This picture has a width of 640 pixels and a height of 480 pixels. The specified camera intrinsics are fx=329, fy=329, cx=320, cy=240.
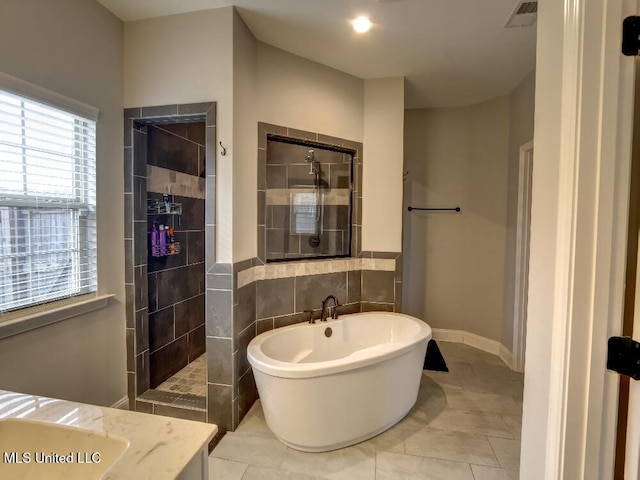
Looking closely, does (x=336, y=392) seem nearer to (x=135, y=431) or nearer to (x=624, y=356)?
(x=135, y=431)

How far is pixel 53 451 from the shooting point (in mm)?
853

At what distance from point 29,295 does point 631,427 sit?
2441 mm

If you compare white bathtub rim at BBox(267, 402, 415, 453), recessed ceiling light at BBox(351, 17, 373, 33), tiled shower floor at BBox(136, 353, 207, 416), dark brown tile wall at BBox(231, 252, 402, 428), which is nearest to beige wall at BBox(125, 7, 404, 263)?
dark brown tile wall at BBox(231, 252, 402, 428)

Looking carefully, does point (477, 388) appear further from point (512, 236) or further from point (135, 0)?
point (135, 0)

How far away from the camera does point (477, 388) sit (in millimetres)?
2816

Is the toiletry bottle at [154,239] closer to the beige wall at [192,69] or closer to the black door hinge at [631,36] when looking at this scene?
the beige wall at [192,69]

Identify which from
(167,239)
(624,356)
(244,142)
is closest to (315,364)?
(624,356)

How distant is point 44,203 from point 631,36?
244cm

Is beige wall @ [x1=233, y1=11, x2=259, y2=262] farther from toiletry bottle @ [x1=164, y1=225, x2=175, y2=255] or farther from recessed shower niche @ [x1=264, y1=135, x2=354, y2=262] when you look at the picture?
toiletry bottle @ [x1=164, y1=225, x2=175, y2=255]

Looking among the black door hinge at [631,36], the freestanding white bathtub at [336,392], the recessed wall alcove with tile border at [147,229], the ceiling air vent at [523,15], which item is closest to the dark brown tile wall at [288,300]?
the freestanding white bathtub at [336,392]

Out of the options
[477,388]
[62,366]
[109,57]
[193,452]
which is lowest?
[477,388]

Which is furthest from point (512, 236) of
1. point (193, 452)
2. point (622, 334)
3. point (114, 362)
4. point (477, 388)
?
point (114, 362)

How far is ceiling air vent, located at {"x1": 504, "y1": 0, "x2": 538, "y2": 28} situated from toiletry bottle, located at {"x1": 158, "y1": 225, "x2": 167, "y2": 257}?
2.91 meters

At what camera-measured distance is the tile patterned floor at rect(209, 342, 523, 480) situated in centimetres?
185
